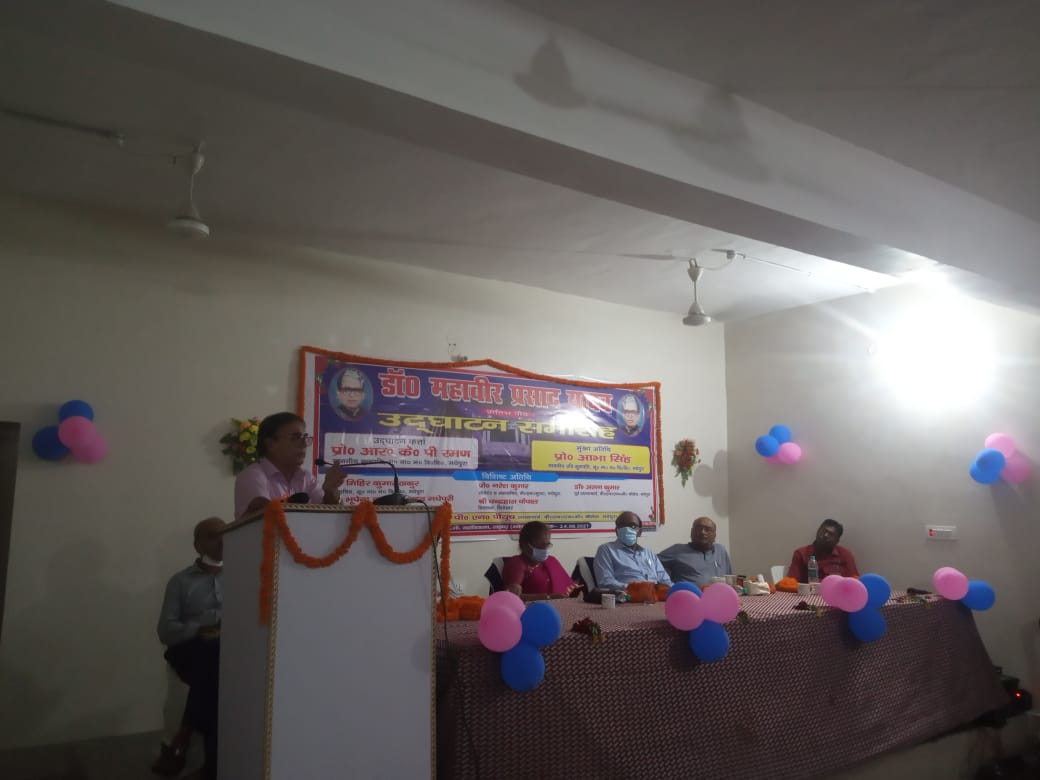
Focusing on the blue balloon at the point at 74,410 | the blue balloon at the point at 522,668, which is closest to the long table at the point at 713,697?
the blue balloon at the point at 522,668

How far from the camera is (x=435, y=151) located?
346cm

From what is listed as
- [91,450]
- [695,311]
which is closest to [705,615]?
[695,311]

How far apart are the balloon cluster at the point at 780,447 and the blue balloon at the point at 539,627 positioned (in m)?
3.90

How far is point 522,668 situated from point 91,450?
273 centimetres

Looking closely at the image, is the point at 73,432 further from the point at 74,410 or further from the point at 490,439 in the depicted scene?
the point at 490,439

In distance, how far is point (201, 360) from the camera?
4281 millimetres

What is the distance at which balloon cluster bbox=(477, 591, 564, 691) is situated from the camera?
238 centimetres

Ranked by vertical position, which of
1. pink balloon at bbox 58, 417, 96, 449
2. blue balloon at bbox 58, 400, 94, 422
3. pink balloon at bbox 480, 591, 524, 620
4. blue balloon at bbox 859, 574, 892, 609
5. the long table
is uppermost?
blue balloon at bbox 58, 400, 94, 422

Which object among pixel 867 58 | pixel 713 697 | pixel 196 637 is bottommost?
pixel 713 697

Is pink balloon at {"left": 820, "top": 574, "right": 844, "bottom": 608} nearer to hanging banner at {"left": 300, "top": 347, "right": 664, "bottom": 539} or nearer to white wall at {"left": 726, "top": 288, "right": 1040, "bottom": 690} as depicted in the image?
white wall at {"left": 726, "top": 288, "right": 1040, "bottom": 690}

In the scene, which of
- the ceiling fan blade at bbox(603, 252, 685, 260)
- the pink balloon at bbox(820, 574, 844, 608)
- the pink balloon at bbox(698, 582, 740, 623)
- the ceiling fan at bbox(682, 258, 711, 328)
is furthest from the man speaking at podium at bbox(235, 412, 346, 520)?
the ceiling fan at bbox(682, 258, 711, 328)

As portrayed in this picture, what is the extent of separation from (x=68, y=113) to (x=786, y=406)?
17.4ft

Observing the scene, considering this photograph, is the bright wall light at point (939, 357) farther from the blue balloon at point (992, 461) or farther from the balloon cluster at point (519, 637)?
the balloon cluster at point (519, 637)

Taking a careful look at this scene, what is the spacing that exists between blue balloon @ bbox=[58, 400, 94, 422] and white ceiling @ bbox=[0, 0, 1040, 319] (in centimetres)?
113
